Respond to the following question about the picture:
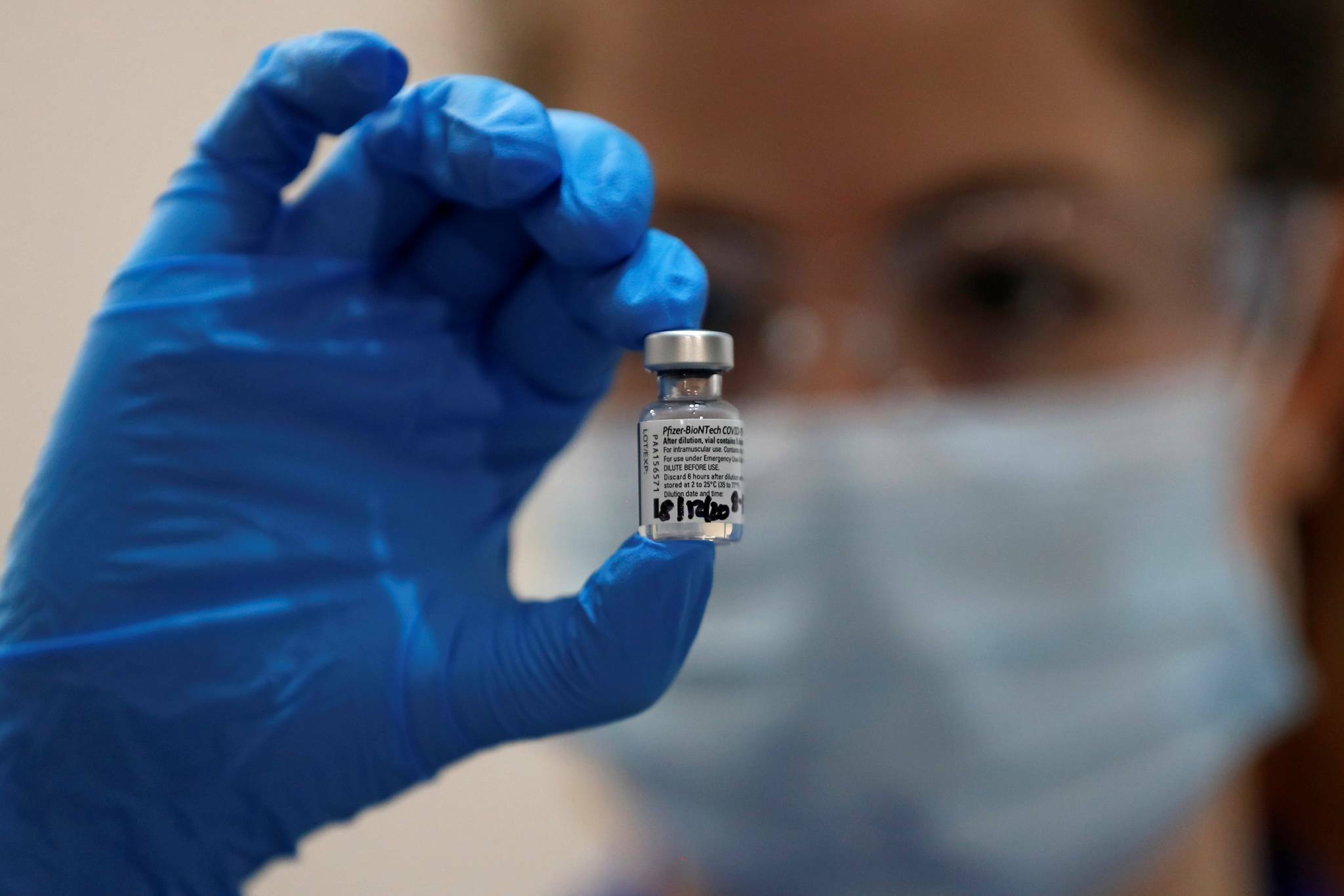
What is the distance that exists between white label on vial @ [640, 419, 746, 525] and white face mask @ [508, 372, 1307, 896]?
0.57 meters

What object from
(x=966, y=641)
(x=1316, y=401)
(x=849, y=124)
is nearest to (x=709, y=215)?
(x=849, y=124)

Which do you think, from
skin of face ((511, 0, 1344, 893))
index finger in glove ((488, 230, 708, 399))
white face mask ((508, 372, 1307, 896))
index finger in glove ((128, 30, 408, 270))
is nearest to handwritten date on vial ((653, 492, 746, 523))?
index finger in glove ((488, 230, 708, 399))

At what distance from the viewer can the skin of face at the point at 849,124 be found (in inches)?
44.5

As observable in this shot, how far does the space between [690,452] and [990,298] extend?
79 centimetres

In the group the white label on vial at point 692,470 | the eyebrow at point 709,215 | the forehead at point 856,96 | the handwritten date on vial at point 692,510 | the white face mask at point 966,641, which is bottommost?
the white face mask at point 966,641

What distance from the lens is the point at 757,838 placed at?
1281 millimetres

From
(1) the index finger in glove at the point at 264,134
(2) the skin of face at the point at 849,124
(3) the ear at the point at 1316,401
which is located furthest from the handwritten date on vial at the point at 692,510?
(3) the ear at the point at 1316,401

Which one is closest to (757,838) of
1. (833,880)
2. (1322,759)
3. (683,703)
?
Answer: (833,880)

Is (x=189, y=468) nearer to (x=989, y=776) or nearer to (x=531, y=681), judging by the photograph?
(x=531, y=681)

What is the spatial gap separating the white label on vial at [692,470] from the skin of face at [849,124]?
26.2 inches

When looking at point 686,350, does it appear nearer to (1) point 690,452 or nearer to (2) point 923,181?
(1) point 690,452

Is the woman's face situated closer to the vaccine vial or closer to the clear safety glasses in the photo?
the clear safety glasses

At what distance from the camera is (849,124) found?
1137mm

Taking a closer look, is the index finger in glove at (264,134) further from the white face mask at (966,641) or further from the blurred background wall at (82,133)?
the white face mask at (966,641)
